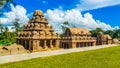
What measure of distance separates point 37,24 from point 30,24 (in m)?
1.60

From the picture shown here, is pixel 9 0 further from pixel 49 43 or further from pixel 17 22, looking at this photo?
pixel 17 22

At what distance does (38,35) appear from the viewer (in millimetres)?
36062

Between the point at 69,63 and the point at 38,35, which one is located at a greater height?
the point at 38,35

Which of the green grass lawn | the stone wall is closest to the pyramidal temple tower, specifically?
the stone wall

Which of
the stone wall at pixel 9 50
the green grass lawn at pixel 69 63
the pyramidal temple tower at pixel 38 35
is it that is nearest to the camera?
the green grass lawn at pixel 69 63

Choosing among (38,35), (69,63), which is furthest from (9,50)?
(69,63)

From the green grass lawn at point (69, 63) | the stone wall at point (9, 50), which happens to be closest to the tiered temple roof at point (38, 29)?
the stone wall at point (9, 50)

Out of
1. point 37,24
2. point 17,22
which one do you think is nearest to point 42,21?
point 37,24

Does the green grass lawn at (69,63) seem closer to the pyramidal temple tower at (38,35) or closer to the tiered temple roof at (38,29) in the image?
the pyramidal temple tower at (38,35)

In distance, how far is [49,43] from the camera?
40.0 m

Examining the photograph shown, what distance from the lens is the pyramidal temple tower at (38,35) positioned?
35.5 m

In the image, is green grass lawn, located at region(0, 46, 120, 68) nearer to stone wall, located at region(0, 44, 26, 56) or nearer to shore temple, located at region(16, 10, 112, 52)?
stone wall, located at region(0, 44, 26, 56)

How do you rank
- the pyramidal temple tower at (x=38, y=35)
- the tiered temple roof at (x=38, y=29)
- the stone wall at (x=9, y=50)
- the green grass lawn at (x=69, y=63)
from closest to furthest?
the green grass lawn at (x=69, y=63) < the stone wall at (x=9, y=50) < the pyramidal temple tower at (x=38, y=35) < the tiered temple roof at (x=38, y=29)

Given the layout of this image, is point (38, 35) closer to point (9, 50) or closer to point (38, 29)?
point (38, 29)
